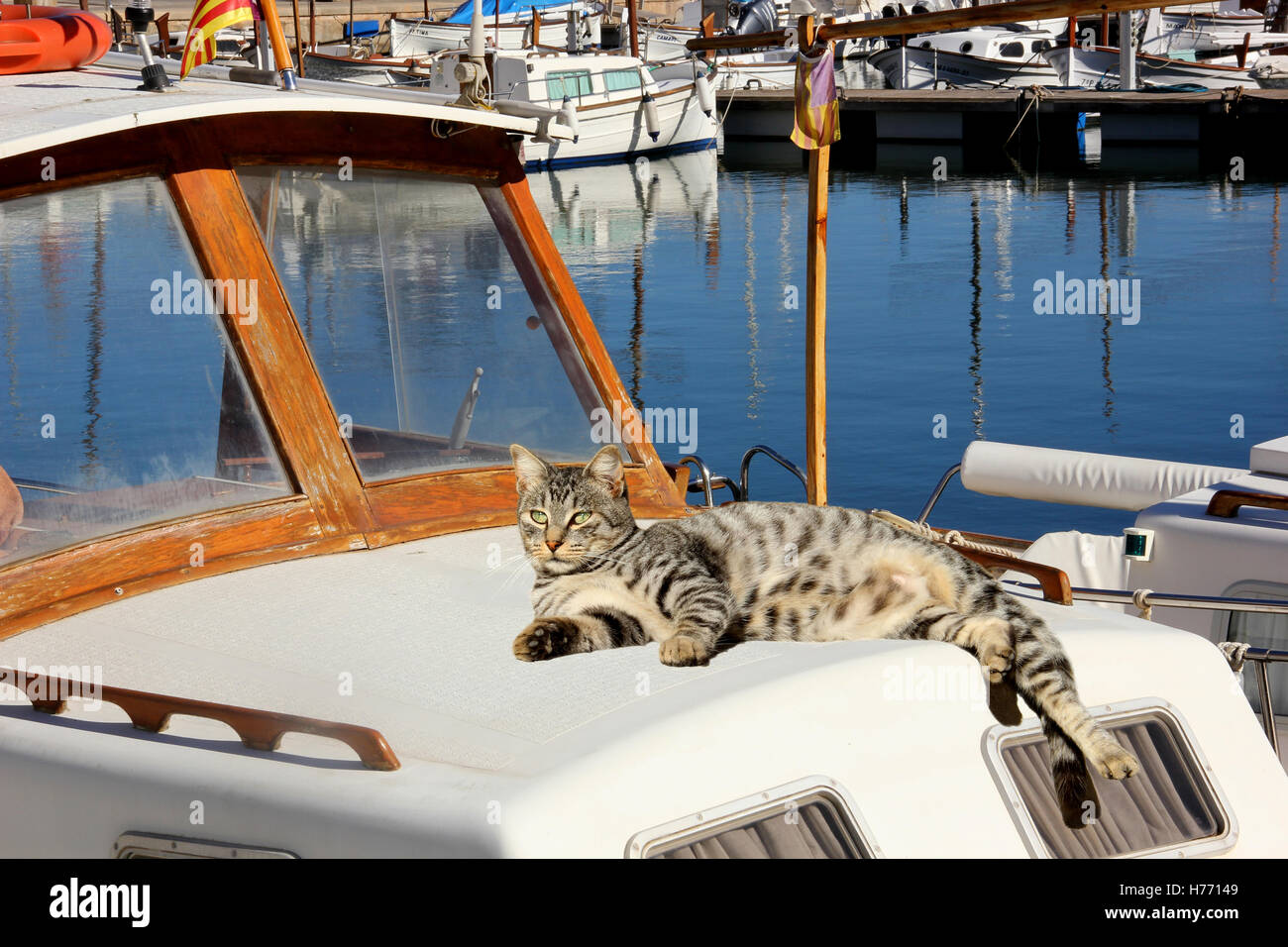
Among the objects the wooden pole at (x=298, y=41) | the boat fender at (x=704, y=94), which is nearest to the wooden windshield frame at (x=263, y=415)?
the wooden pole at (x=298, y=41)

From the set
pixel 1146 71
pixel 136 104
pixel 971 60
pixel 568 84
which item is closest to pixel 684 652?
pixel 136 104

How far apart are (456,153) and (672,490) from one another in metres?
1.37

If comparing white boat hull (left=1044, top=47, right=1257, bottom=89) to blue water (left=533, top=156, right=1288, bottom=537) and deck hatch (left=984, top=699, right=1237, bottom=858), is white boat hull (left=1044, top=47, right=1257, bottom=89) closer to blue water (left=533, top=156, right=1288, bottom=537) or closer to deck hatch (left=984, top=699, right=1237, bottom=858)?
blue water (left=533, top=156, right=1288, bottom=537)

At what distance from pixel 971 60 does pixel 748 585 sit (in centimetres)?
4815

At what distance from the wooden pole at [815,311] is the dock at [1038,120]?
3573 cm

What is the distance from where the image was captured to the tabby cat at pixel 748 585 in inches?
150

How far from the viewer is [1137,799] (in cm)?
390

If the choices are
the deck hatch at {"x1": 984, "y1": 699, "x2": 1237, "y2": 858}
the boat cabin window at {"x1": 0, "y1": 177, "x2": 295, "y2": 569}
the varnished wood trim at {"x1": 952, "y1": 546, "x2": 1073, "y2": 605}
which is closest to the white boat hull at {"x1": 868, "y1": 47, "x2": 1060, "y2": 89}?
the varnished wood trim at {"x1": 952, "y1": 546, "x2": 1073, "y2": 605}

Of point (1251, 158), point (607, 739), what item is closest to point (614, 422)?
point (607, 739)

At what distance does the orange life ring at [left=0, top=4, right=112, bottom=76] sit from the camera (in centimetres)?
541

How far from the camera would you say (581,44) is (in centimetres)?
4722

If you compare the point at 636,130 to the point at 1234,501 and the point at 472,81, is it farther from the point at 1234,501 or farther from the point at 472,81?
the point at 472,81

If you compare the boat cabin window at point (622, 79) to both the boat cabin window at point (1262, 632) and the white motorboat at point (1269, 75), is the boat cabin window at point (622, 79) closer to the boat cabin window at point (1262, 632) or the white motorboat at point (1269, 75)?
the white motorboat at point (1269, 75)
